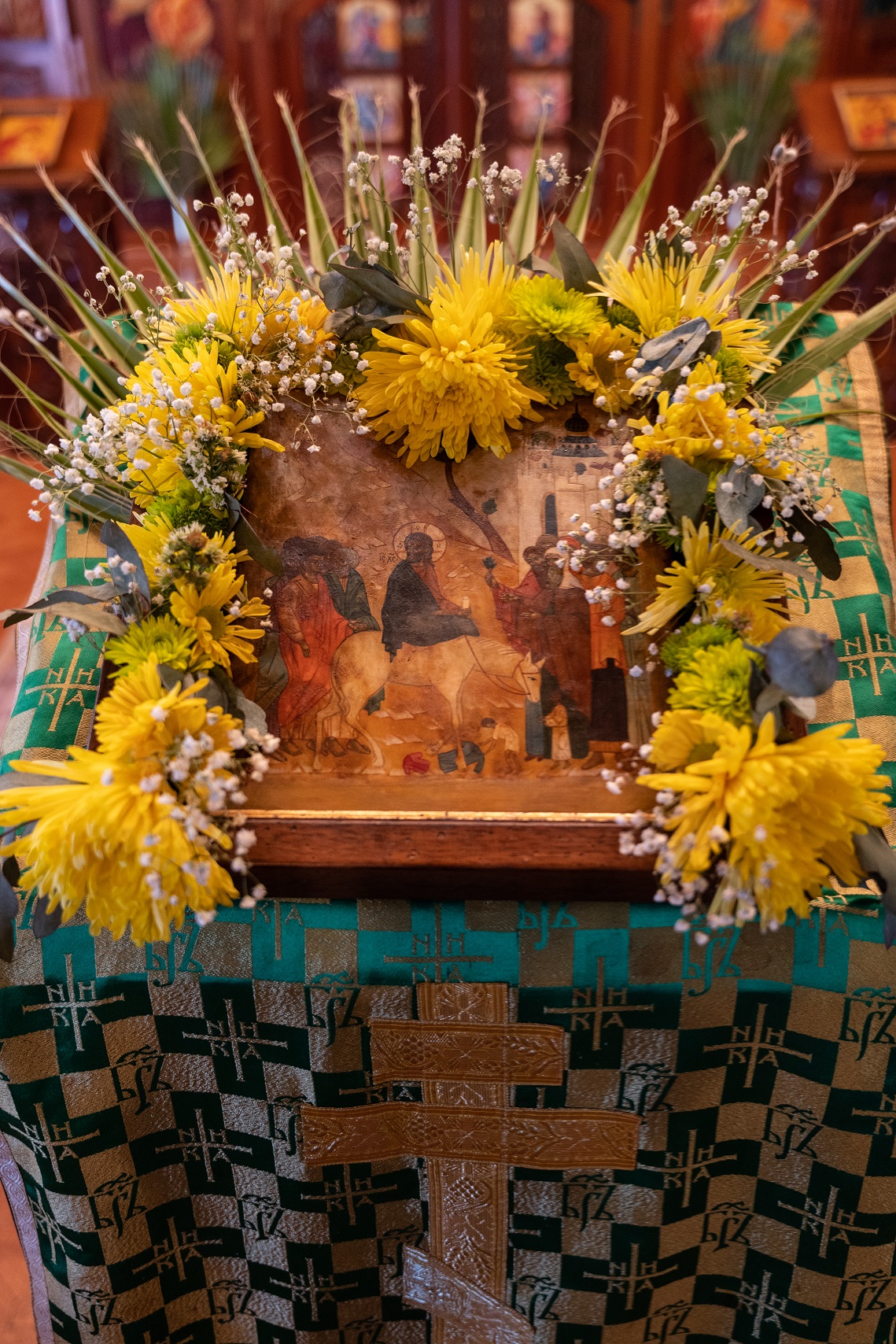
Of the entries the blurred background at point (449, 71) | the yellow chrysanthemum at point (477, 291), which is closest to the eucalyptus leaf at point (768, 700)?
the yellow chrysanthemum at point (477, 291)

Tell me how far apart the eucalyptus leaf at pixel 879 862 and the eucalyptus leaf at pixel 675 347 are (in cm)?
55

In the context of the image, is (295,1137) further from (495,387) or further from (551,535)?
(495,387)

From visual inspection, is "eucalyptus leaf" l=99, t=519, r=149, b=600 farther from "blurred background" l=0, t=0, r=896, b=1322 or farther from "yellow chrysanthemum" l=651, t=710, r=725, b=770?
"blurred background" l=0, t=0, r=896, b=1322

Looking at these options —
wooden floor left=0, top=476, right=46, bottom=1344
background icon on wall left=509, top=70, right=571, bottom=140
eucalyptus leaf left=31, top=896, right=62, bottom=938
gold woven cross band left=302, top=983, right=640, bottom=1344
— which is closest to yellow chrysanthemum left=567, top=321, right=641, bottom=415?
gold woven cross band left=302, top=983, right=640, bottom=1344

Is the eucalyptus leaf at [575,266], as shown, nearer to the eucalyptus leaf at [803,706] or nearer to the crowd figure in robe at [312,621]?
the crowd figure in robe at [312,621]

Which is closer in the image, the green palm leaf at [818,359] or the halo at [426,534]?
the halo at [426,534]

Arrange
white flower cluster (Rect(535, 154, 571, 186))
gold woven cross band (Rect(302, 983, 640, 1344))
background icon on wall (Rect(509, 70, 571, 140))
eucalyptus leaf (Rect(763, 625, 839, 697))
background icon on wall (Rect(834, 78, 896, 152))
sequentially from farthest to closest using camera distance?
background icon on wall (Rect(509, 70, 571, 140)) < background icon on wall (Rect(834, 78, 896, 152)) < white flower cluster (Rect(535, 154, 571, 186)) < gold woven cross band (Rect(302, 983, 640, 1344)) < eucalyptus leaf (Rect(763, 625, 839, 697))

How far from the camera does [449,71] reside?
3910 mm

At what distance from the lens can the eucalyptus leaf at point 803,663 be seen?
3.22 feet

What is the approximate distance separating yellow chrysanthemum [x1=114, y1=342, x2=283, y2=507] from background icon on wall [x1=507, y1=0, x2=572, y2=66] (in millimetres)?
3171

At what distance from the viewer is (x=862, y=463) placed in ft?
5.35

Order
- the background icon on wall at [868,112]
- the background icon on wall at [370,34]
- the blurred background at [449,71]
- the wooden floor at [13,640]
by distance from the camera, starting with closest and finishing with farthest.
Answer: the wooden floor at [13,640] < the background icon on wall at [868,112] < the blurred background at [449,71] < the background icon on wall at [370,34]

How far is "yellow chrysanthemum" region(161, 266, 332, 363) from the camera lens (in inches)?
51.8

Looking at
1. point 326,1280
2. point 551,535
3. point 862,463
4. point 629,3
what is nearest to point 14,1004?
point 326,1280
